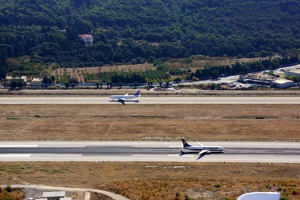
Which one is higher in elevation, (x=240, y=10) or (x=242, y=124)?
(x=240, y=10)

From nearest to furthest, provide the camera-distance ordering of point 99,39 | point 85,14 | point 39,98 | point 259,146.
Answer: point 259,146 < point 39,98 < point 99,39 < point 85,14

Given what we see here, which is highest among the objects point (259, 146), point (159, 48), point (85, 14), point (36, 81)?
point (85, 14)

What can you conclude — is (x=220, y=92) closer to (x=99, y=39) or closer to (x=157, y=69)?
(x=157, y=69)

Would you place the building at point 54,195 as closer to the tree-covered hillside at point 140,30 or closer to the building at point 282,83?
the building at point 282,83

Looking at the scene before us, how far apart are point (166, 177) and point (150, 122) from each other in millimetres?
28059

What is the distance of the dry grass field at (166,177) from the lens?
57219mm

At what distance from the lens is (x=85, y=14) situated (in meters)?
186

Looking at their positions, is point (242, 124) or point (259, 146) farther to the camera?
point (242, 124)

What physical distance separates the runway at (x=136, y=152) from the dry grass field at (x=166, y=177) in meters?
2.31

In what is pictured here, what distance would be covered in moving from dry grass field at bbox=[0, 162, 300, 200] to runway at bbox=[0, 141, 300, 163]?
2310 mm

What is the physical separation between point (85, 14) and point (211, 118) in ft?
349

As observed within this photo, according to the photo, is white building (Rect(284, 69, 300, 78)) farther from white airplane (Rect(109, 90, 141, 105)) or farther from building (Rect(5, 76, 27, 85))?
building (Rect(5, 76, 27, 85))

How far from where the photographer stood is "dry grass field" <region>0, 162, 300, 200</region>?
188 ft

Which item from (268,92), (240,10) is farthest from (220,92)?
(240,10)
